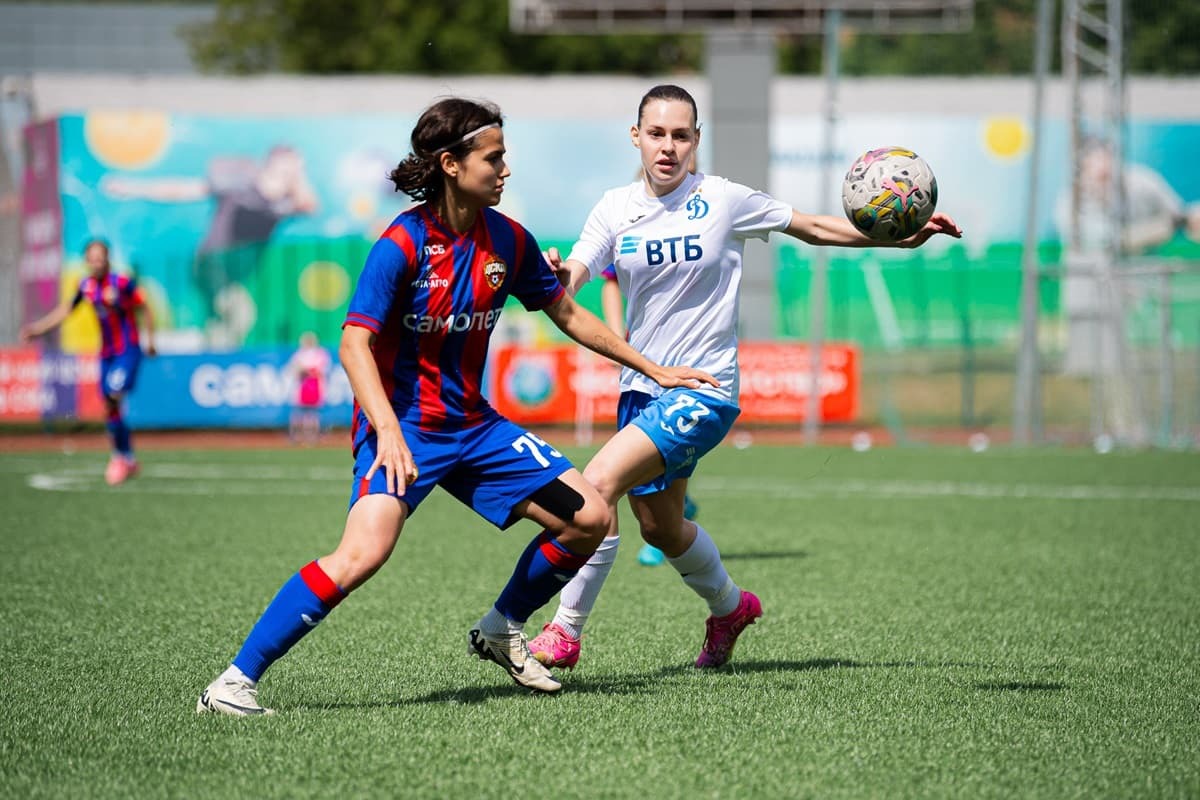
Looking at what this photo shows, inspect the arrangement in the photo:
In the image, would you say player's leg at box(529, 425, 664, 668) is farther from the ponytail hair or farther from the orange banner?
the orange banner

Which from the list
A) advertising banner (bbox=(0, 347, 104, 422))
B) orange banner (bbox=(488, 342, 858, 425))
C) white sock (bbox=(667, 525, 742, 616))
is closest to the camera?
white sock (bbox=(667, 525, 742, 616))

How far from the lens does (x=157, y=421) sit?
77.1 ft

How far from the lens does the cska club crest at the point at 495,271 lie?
17.6ft

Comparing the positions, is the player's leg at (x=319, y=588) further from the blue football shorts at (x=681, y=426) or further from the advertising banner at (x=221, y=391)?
the advertising banner at (x=221, y=391)

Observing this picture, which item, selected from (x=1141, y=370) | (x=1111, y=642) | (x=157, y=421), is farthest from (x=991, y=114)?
(x=1111, y=642)

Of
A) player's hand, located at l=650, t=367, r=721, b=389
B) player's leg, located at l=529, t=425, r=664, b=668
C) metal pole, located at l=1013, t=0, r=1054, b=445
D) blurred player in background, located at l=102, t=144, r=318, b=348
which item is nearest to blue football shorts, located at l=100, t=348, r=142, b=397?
player's leg, located at l=529, t=425, r=664, b=668

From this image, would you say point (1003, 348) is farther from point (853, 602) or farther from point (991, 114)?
point (853, 602)

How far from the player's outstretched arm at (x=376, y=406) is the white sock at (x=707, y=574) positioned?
5.33 ft

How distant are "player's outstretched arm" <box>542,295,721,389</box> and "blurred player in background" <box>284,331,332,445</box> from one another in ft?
58.1

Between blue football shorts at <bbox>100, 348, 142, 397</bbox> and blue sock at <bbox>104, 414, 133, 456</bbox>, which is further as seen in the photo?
blue sock at <bbox>104, 414, 133, 456</bbox>

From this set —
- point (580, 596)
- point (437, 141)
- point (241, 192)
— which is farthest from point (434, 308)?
point (241, 192)

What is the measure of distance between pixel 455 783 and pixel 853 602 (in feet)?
13.6

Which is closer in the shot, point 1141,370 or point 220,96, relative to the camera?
point 1141,370

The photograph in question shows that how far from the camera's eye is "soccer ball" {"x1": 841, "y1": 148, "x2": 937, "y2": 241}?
5898mm
